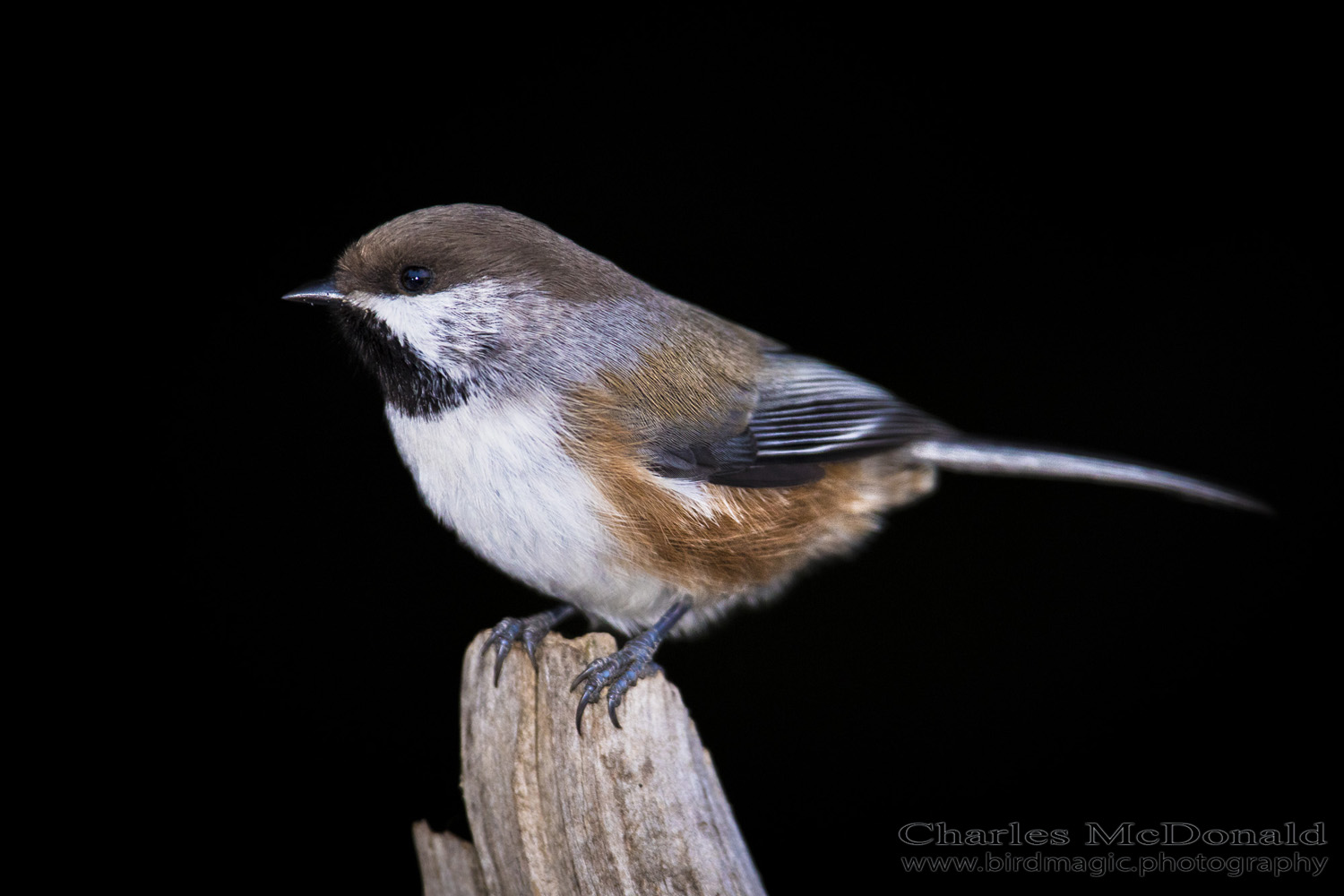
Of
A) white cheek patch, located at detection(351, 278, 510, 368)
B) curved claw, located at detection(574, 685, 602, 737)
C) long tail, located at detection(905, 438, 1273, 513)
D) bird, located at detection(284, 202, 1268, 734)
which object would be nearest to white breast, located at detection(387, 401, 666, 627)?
bird, located at detection(284, 202, 1268, 734)

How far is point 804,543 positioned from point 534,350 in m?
0.82

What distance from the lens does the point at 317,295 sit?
2.29 meters

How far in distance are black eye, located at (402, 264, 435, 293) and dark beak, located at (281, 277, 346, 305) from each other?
142mm

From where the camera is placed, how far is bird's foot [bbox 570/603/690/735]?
7.55ft

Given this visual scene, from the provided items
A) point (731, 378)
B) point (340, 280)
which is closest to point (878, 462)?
point (731, 378)

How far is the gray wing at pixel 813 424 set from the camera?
2.53m

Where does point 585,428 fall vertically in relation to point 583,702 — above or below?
above

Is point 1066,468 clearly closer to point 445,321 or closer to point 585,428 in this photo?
point 585,428

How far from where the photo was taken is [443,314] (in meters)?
2.24

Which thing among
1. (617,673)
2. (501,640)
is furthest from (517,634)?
(617,673)

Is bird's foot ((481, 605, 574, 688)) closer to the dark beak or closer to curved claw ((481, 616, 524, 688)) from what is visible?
curved claw ((481, 616, 524, 688))

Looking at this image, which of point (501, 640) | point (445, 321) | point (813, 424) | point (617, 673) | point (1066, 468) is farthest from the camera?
point (1066, 468)

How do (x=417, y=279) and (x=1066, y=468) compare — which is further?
(x=1066, y=468)

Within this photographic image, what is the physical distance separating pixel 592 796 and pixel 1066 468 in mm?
1470
